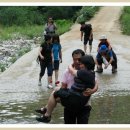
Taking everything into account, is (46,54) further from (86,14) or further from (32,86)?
(86,14)

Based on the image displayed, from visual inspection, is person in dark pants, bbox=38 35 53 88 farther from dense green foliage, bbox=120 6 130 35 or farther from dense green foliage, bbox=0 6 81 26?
dense green foliage, bbox=0 6 81 26

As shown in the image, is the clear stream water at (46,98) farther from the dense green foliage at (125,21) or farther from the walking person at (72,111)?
the dense green foliage at (125,21)

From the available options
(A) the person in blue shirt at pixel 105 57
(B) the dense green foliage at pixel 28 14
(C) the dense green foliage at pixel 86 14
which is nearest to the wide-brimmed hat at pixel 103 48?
(A) the person in blue shirt at pixel 105 57

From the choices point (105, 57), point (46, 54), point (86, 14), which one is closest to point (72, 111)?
point (46, 54)

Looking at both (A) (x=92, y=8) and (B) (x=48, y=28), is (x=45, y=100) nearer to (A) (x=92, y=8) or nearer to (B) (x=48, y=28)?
(B) (x=48, y=28)

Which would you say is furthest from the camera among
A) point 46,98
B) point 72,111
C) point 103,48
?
point 103,48

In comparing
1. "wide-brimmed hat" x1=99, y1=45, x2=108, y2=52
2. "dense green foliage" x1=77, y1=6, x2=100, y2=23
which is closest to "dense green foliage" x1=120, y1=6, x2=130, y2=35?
"dense green foliage" x1=77, y1=6, x2=100, y2=23

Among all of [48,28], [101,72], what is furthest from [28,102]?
[48,28]

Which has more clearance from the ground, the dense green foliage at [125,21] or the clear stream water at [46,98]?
the dense green foliage at [125,21]

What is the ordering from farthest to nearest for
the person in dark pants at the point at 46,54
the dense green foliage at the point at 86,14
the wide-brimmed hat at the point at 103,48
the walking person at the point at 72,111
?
the dense green foliage at the point at 86,14 < the wide-brimmed hat at the point at 103,48 < the person in dark pants at the point at 46,54 < the walking person at the point at 72,111

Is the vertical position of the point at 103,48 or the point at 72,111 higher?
the point at 103,48

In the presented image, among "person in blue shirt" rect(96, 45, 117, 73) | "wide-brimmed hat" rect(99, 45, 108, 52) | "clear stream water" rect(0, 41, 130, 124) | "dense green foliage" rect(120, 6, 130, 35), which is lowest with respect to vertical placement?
"clear stream water" rect(0, 41, 130, 124)

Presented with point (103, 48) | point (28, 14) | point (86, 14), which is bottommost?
point (103, 48)

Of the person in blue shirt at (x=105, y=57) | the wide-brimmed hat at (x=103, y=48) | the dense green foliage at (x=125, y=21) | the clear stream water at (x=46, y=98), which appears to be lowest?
the clear stream water at (x=46, y=98)
